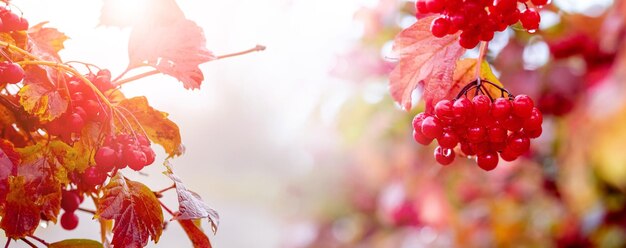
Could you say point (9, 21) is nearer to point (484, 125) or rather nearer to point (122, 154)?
point (122, 154)

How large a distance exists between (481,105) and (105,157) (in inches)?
9.3

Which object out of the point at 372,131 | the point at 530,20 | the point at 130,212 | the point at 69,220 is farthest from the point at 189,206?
the point at 372,131

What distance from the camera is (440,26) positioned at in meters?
0.47

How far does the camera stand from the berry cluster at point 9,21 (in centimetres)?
42

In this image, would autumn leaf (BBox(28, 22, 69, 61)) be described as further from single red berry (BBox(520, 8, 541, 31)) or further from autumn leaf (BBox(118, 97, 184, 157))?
single red berry (BBox(520, 8, 541, 31))

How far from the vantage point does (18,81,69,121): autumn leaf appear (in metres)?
0.40

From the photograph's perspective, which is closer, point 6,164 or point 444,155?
point 6,164

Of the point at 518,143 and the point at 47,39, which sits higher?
the point at 47,39

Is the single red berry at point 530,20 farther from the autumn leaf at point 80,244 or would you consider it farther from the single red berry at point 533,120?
the autumn leaf at point 80,244

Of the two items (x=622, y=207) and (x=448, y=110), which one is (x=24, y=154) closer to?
(x=448, y=110)

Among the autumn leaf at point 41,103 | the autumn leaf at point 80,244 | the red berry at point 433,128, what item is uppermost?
the autumn leaf at point 41,103

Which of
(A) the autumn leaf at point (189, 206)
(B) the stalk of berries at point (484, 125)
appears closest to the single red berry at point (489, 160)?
(B) the stalk of berries at point (484, 125)

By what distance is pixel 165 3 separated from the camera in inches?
19.4

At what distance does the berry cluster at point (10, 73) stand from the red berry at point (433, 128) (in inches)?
9.6
